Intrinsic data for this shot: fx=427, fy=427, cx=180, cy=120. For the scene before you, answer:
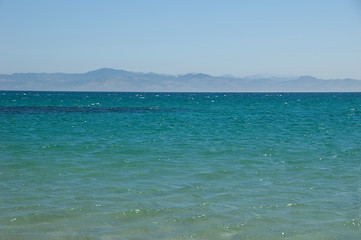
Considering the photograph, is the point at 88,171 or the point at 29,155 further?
the point at 29,155

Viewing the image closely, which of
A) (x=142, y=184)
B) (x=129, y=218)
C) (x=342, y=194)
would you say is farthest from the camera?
(x=142, y=184)

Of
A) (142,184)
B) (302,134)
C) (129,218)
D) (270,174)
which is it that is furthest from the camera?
(302,134)

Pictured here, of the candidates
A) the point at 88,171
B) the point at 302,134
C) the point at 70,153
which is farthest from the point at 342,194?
the point at 302,134

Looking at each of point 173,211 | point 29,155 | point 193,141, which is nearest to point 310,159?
point 193,141

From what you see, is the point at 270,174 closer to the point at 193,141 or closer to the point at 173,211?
the point at 173,211

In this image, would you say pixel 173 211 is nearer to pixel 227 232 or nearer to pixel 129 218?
pixel 129 218

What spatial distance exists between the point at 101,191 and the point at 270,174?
536 cm

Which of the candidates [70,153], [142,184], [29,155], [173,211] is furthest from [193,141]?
[173,211]

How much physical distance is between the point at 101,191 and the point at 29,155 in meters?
6.86

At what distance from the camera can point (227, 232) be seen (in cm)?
809

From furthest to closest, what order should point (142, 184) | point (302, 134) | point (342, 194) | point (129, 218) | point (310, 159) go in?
point (302, 134) < point (310, 159) < point (142, 184) < point (342, 194) < point (129, 218)

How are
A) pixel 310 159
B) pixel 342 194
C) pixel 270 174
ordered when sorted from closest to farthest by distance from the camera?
pixel 342 194
pixel 270 174
pixel 310 159

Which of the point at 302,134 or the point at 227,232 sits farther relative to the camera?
the point at 302,134

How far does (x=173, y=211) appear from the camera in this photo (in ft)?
30.6
